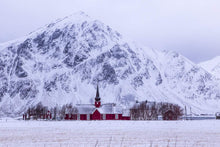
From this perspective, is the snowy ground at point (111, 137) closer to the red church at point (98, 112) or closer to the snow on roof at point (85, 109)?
the red church at point (98, 112)

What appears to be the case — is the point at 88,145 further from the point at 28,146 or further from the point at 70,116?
the point at 70,116

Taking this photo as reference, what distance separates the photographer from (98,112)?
15438 centimetres

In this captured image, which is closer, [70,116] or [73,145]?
[73,145]

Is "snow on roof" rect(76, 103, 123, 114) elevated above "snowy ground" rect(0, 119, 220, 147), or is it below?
above

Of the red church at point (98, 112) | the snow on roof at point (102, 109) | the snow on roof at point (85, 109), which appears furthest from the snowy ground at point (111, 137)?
the snow on roof at point (85, 109)

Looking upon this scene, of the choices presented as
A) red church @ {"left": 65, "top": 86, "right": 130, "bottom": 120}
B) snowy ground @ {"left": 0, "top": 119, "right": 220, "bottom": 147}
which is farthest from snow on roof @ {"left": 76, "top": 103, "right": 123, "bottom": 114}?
snowy ground @ {"left": 0, "top": 119, "right": 220, "bottom": 147}

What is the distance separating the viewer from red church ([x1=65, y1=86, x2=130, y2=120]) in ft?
509

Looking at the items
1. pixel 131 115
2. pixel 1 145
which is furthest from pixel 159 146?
pixel 131 115

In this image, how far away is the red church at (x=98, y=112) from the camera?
15525 centimetres

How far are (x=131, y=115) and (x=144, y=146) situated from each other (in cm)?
14746

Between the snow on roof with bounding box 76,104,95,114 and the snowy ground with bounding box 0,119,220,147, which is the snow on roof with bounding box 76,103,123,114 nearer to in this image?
the snow on roof with bounding box 76,104,95,114

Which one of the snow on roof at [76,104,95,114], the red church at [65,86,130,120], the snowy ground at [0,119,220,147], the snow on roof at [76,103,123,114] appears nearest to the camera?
the snowy ground at [0,119,220,147]

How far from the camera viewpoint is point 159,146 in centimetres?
2888

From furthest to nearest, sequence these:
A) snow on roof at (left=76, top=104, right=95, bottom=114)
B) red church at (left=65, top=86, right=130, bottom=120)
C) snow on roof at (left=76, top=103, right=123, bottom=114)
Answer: snow on roof at (left=76, top=104, right=95, bottom=114), snow on roof at (left=76, top=103, right=123, bottom=114), red church at (left=65, top=86, right=130, bottom=120)
